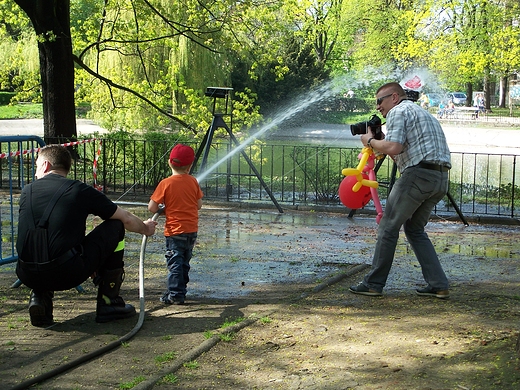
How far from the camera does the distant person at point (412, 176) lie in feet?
20.6

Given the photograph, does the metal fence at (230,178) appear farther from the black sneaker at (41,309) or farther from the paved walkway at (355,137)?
the paved walkway at (355,137)

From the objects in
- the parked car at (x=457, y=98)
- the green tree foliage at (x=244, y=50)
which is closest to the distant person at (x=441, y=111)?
the green tree foliage at (x=244, y=50)

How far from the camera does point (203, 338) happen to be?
540 cm

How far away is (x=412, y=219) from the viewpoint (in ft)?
21.4

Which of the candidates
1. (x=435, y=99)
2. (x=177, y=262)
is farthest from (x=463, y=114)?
(x=177, y=262)

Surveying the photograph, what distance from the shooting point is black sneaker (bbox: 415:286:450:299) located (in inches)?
256

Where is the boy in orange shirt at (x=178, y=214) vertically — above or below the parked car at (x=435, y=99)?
below

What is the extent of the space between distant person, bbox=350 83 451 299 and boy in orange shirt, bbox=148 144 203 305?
168cm

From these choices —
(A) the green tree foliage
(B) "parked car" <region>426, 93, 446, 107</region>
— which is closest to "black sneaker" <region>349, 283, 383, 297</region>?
(A) the green tree foliage

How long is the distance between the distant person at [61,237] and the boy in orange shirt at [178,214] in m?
0.67

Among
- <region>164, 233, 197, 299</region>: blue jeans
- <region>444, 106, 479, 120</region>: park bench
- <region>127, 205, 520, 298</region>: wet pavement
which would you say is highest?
<region>444, 106, 479, 120</region>: park bench

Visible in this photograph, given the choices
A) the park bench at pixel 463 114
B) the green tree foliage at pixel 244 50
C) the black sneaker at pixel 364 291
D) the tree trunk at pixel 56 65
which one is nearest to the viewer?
the black sneaker at pixel 364 291

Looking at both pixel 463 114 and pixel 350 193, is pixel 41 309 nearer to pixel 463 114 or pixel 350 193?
pixel 350 193

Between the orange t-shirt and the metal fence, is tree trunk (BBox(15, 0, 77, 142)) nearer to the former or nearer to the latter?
the metal fence
